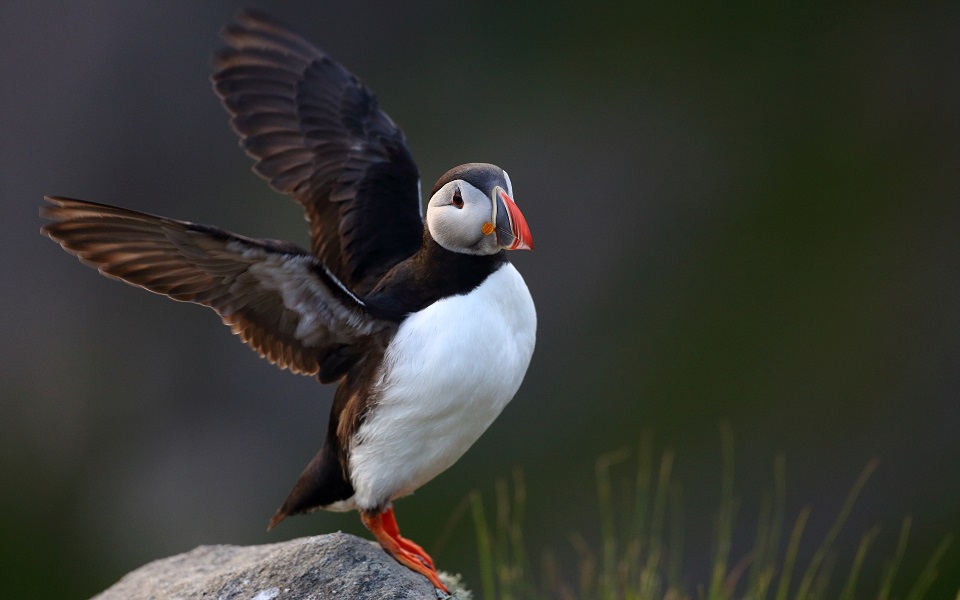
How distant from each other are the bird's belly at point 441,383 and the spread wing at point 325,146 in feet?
2.33

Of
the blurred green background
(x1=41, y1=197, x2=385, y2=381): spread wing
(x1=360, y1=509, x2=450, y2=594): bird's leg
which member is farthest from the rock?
the blurred green background

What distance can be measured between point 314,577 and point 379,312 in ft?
2.84

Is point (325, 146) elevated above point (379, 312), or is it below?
above

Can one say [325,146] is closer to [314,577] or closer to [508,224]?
[508,224]

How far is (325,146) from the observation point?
467cm

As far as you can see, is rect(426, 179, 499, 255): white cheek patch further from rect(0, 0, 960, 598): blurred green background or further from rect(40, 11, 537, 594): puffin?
rect(0, 0, 960, 598): blurred green background

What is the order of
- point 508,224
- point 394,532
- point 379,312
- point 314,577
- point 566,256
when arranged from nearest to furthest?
point 508,224, point 314,577, point 379,312, point 394,532, point 566,256

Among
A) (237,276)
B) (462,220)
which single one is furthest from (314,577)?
(462,220)

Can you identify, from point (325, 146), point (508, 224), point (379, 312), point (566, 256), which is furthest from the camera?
point (566, 256)

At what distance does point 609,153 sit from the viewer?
8445 millimetres

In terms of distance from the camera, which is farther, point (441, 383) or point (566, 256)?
point (566, 256)

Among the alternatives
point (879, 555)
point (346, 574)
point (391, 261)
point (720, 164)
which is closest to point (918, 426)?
point (879, 555)

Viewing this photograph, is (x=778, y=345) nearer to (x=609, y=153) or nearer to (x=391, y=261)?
(x=609, y=153)

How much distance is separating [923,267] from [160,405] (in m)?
5.31
